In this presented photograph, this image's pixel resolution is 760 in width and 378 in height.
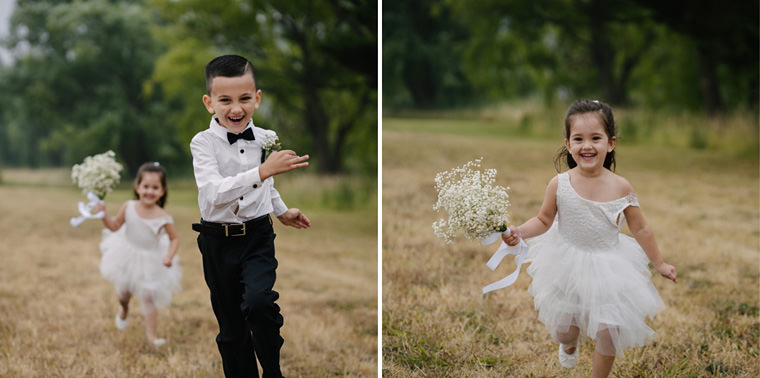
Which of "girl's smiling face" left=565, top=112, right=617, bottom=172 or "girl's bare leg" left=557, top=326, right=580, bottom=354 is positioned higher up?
"girl's smiling face" left=565, top=112, right=617, bottom=172

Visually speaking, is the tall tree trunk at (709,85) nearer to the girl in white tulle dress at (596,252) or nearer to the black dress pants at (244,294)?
the girl in white tulle dress at (596,252)

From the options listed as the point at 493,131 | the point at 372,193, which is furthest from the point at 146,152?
the point at 493,131

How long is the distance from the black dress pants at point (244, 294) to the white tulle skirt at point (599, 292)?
4.18 ft

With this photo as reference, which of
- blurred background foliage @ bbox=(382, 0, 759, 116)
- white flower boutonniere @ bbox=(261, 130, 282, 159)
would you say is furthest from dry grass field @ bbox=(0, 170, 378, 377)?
blurred background foliage @ bbox=(382, 0, 759, 116)

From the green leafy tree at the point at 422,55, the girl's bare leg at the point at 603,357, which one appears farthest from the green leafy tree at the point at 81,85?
the girl's bare leg at the point at 603,357

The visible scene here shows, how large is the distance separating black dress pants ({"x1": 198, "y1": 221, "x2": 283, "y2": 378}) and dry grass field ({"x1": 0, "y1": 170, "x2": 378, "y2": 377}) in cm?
92

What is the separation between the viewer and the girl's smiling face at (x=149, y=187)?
4.61 metres

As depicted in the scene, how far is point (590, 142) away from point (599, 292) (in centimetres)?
68

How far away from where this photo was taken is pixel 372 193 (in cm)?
1223

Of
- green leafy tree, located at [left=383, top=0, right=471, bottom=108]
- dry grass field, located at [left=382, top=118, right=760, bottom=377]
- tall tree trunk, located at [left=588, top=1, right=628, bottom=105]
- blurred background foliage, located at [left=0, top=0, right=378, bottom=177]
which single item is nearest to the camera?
dry grass field, located at [left=382, top=118, right=760, bottom=377]

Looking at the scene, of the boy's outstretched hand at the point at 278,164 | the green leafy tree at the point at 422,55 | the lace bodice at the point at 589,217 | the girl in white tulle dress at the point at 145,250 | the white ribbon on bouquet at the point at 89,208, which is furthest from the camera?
the green leafy tree at the point at 422,55

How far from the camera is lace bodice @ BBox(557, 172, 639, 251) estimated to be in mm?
3145

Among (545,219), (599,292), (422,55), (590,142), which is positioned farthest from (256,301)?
(422,55)

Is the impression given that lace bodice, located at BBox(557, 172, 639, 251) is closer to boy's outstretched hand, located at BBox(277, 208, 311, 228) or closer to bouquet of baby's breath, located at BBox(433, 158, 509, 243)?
bouquet of baby's breath, located at BBox(433, 158, 509, 243)
